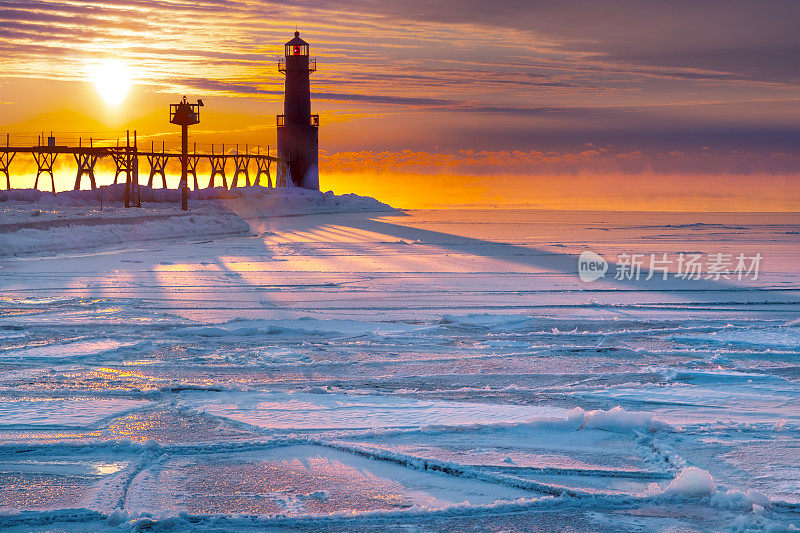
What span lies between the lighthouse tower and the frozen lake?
132 ft

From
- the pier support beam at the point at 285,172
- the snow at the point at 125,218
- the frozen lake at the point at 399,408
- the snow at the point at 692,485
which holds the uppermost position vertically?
the pier support beam at the point at 285,172

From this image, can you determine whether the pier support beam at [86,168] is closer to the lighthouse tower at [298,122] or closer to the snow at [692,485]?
the lighthouse tower at [298,122]

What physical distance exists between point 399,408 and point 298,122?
47.1 metres

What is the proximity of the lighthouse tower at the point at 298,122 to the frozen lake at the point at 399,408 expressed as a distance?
132 feet

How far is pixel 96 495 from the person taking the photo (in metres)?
3.48

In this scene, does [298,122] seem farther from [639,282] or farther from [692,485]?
[692,485]

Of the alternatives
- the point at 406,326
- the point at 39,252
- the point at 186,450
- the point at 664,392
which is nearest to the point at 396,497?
the point at 186,450

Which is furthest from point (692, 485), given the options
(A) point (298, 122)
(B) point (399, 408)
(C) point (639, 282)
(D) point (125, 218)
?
(A) point (298, 122)

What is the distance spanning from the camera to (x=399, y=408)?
4.90 m

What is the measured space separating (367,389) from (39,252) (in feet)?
46.2

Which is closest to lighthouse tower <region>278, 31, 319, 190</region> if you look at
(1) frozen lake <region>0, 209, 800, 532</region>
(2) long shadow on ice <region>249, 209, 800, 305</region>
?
(2) long shadow on ice <region>249, 209, 800, 305</region>

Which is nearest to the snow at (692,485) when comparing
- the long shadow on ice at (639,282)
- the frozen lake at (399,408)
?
the frozen lake at (399,408)

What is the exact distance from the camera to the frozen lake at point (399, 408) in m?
3.40

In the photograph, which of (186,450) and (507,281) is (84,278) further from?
A: (186,450)
